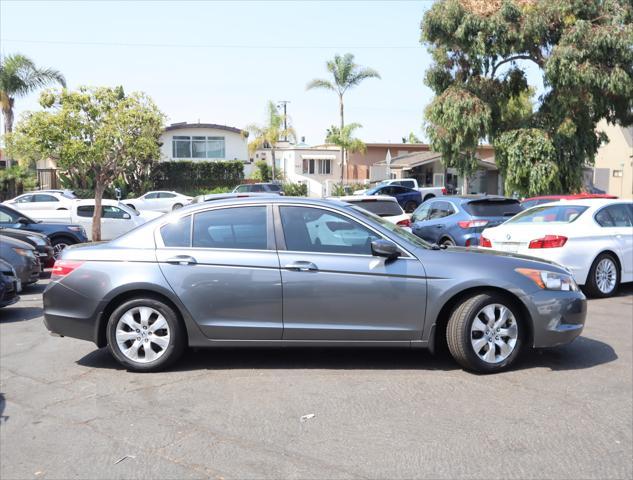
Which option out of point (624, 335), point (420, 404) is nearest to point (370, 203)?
point (624, 335)

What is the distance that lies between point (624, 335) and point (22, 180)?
1487 inches

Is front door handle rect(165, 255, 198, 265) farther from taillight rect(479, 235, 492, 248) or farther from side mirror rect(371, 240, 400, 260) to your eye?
taillight rect(479, 235, 492, 248)

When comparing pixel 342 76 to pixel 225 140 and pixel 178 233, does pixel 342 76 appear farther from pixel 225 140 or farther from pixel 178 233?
pixel 178 233

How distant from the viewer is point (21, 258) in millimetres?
10586

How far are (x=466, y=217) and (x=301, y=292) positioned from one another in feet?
27.7

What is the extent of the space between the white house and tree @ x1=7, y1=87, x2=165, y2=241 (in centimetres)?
2869

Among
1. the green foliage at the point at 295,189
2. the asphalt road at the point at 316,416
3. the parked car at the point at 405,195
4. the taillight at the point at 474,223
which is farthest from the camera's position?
the green foliage at the point at 295,189

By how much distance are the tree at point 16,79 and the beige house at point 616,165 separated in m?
34.4

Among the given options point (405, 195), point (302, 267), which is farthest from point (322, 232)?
point (405, 195)

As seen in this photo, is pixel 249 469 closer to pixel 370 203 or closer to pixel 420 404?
pixel 420 404

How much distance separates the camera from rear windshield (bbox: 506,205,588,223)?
408 inches

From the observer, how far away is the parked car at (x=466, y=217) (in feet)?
43.8

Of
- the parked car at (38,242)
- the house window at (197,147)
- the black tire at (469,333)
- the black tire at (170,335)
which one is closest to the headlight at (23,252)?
the parked car at (38,242)

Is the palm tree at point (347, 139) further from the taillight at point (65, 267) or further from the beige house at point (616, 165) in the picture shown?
the taillight at point (65, 267)
